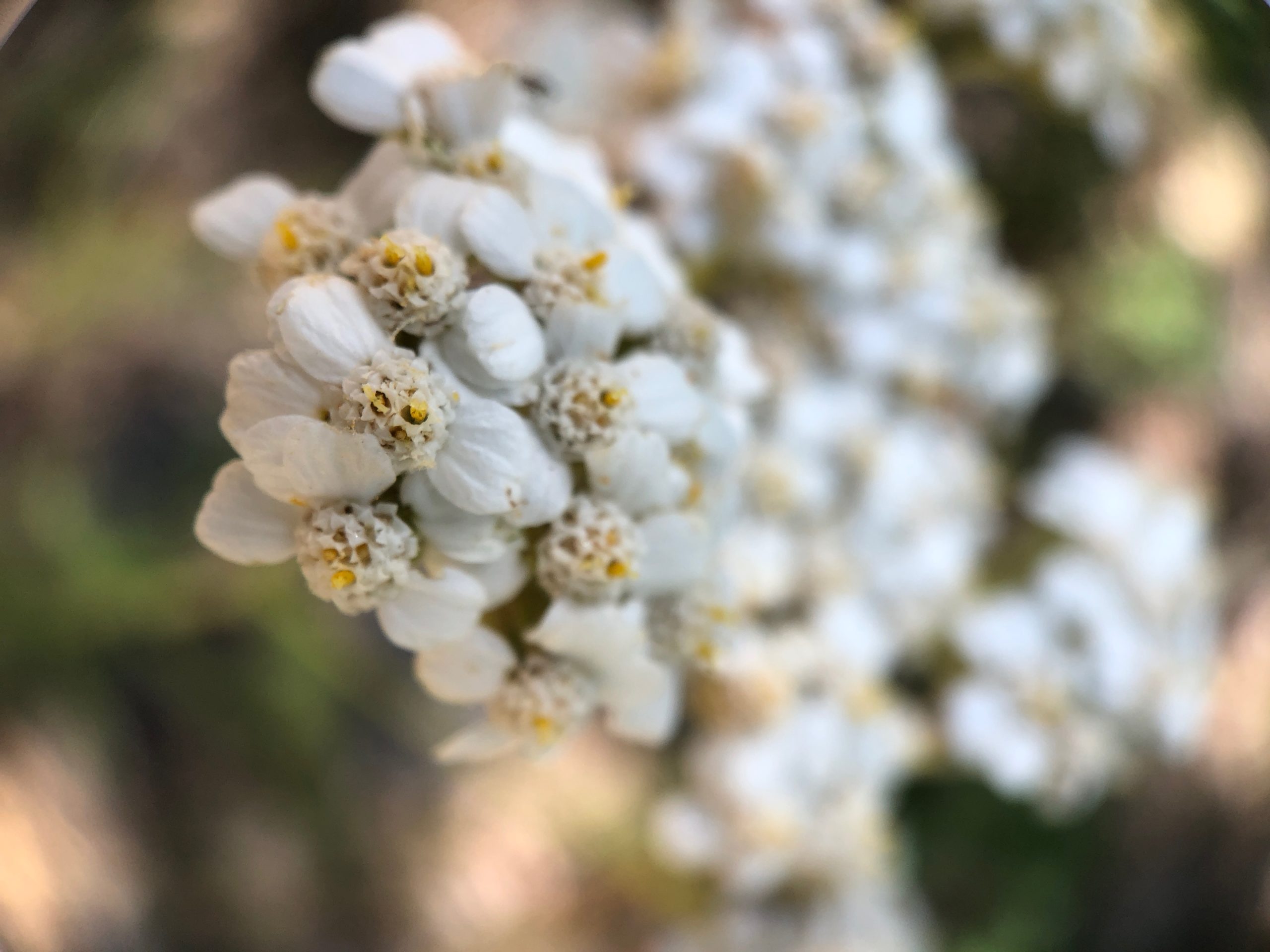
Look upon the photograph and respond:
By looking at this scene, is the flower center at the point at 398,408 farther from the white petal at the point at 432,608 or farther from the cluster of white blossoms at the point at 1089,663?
the cluster of white blossoms at the point at 1089,663

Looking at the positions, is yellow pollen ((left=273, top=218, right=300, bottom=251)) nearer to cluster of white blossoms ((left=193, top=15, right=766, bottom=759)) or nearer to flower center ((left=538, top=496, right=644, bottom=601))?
cluster of white blossoms ((left=193, top=15, right=766, bottom=759))

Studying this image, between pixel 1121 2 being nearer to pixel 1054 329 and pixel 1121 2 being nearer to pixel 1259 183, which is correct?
pixel 1259 183

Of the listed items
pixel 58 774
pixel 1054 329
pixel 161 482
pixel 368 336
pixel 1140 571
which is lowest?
pixel 58 774

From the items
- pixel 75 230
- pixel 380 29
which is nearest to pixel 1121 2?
pixel 380 29

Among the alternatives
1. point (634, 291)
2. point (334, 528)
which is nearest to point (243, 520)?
point (334, 528)

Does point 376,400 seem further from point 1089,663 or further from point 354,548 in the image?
point 1089,663

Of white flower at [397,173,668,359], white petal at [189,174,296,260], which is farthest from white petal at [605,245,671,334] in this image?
white petal at [189,174,296,260]

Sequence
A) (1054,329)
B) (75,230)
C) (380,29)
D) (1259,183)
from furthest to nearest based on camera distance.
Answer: (1054,329)
(1259,183)
(75,230)
(380,29)

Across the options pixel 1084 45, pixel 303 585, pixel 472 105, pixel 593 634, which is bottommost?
pixel 303 585
